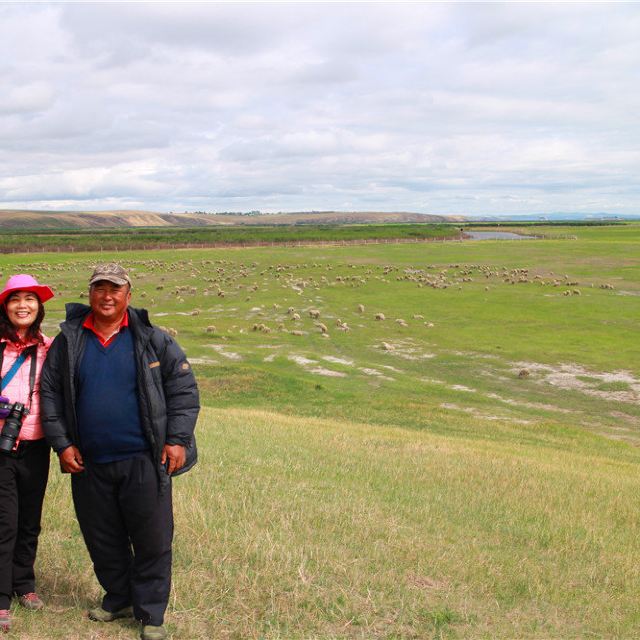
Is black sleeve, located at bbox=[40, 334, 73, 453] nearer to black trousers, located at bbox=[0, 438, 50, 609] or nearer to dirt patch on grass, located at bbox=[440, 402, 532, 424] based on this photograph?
black trousers, located at bbox=[0, 438, 50, 609]

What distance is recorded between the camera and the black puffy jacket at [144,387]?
201 inches

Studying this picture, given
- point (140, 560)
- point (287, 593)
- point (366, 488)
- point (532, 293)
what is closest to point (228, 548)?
point (287, 593)

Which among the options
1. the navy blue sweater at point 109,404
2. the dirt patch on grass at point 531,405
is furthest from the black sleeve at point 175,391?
the dirt patch on grass at point 531,405

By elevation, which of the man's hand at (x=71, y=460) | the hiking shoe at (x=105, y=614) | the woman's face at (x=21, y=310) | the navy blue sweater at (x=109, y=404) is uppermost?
the woman's face at (x=21, y=310)

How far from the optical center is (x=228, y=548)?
6.79 meters

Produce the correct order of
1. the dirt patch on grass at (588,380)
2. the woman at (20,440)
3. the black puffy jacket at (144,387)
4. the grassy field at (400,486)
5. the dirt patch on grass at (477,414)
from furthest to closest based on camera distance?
1. the dirt patch on grass at (588,380)
2. the dirt patch on grass at (477,414)
3. the grassy field at (400,486)
4. the woman at (20,440)
5. the black puffy jacket at (144,387)

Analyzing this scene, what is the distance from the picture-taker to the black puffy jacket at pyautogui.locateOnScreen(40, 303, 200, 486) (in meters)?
5.11

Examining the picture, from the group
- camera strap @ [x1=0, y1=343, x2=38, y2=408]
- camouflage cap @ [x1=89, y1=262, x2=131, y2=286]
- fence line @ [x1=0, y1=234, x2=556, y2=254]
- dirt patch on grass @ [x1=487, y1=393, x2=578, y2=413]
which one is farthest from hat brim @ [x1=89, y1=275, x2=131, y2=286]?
fence line @ [x1=0, y1=234, x2=556, y2=254]

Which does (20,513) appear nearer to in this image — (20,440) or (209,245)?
(20,440)

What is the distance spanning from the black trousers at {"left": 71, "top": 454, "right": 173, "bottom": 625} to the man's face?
3.68ft

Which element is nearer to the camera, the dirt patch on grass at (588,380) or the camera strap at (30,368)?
the camera strap at (30,368)

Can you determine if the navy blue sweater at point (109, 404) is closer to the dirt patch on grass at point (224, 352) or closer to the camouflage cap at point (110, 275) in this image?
the camouflage cap at point (110, 275)

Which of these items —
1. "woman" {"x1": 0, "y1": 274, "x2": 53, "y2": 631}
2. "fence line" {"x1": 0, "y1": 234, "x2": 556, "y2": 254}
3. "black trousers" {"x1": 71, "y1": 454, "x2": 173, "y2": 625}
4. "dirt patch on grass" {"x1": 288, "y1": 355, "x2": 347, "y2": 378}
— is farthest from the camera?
"fence line" {"x1": 0, "y1": 234, "x2": 556, "y2": 254}

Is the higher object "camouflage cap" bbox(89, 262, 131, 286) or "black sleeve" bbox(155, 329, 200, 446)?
"camouflage cap" bbox(89, 262, 131, 286)
